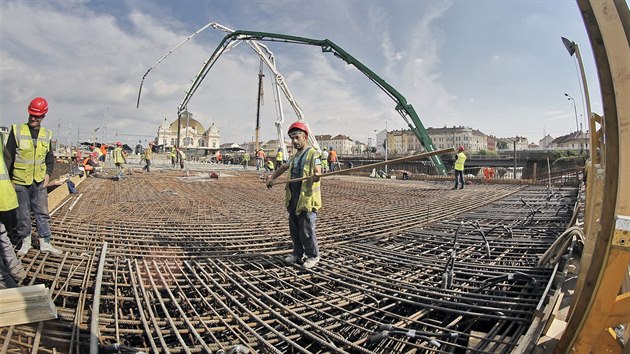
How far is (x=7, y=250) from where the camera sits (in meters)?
2.55

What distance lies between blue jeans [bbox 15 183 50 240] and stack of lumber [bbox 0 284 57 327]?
144cm

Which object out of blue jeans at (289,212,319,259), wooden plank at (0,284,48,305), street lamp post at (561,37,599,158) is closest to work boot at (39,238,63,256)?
wooden plank at (0,284,48,305)

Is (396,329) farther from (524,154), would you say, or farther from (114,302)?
(524,154)

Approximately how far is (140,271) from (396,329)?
2269 mm

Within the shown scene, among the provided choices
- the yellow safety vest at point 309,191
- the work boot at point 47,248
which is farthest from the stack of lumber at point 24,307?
the yellow safety vest at point 309,191

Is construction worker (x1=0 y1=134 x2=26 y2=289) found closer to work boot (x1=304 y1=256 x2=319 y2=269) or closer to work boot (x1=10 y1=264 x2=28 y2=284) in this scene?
→ work boot (x1=10 y1=264 x2=28 y2=284)

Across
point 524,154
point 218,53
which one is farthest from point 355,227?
point 524,154

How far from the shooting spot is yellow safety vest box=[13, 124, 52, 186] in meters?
3.19

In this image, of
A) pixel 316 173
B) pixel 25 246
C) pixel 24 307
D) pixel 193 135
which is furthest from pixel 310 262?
pixel 193 135

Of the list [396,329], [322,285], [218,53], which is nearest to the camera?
[396,329]

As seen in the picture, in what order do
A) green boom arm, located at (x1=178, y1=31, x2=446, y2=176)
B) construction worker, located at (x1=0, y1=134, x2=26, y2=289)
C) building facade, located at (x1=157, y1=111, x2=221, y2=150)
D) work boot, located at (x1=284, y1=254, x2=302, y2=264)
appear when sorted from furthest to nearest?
1. building facade, located at (x1=157, y1=111, x2=221, y2=150)
2. green boom arm, located at (x1=178, y1=31, x2=446, y2=176)
3. work boot, located at (x1=284, y1=254, x2=302, y2=264)
4. construction worker, located at (x1=0, y1=134, x2=26, y2=289)

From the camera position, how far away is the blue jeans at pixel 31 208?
3.16m

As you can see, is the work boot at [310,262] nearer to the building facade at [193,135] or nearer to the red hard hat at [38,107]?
the red hard hat at [38,107]

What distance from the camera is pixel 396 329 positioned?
1963 mm
